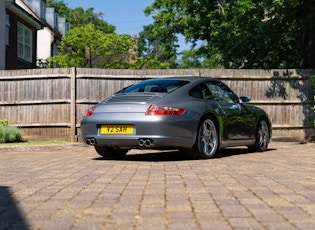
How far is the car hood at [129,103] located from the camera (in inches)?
306

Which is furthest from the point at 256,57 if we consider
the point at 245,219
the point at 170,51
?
the point at 245,219

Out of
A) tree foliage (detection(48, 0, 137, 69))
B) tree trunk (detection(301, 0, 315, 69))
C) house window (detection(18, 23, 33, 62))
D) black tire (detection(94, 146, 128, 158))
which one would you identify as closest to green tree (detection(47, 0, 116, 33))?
tree foliage (detection(48, 0, 137, 69))

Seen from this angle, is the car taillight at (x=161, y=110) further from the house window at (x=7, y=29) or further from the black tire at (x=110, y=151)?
the house window at (x=7, y=29)

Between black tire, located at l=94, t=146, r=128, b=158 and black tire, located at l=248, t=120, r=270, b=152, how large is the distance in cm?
278

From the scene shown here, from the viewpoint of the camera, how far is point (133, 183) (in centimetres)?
534

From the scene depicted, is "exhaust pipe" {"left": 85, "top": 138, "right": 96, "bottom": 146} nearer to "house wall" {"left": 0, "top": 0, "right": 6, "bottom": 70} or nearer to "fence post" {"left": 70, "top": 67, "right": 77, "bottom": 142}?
"fence post" {"left": 70, "top": 67, "right": 77, "bottom": 142}

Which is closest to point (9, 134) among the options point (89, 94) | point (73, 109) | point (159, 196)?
point (73, 109)

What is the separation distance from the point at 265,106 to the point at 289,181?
9.52 metres

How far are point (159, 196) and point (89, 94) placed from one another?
32.7 ft

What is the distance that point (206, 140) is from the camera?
8281mm

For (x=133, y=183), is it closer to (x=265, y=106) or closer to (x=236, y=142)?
(x=236, y=142)

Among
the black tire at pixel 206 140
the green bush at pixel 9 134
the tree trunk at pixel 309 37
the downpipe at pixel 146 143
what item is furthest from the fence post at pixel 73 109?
the tree trunk at pixel 309 37

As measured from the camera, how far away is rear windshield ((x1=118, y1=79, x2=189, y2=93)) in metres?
8.30

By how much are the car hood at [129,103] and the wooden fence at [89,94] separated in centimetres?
600
